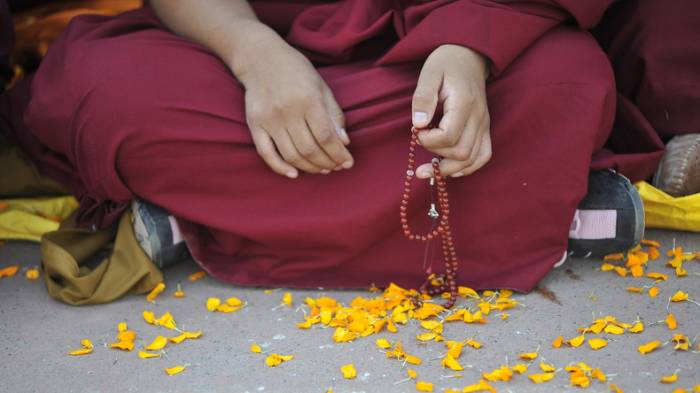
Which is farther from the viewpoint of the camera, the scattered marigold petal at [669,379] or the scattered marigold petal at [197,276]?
the scattered marigold petal at [197,276]

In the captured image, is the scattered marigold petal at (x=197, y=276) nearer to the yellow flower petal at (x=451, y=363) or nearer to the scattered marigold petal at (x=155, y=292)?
the scattered marigold petal at (x=155, y=292)

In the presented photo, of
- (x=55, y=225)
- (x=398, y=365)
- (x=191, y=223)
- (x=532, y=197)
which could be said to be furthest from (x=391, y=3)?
(x=55, y=225)

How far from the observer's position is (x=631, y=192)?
192 centimetres

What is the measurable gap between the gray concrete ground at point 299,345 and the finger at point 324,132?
33 cm

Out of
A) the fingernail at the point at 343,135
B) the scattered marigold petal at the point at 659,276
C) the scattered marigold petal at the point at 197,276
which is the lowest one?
the scattered marigold petal at the point at 197,276

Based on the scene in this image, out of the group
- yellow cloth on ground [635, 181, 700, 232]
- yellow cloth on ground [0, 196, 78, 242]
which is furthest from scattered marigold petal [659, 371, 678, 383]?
yellow cloth on ground [0, 196, 78, 242]

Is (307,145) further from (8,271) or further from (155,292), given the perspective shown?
(8,271)

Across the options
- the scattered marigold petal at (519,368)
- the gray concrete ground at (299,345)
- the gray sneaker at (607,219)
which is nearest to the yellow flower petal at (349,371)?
the gray concrete ground at (299,345)

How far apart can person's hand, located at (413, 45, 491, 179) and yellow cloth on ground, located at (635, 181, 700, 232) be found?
49cm

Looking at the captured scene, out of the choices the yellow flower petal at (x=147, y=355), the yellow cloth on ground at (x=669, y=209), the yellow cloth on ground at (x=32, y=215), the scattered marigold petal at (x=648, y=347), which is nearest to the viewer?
the scattered marigold petal at (x=648, y=347)

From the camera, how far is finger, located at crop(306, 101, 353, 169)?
176 centimetres

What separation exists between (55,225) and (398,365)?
108cm

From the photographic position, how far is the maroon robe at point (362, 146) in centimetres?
183

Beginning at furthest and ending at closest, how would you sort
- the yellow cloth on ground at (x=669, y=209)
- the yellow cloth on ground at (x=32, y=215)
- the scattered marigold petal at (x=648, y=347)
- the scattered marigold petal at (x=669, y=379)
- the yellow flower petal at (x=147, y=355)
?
the yellow cloth on ground at (x=32, y=215), the yellow cloth on ground at (x=669, y=209), the yellow flower petal at (x=147, y=355), the scattered marigold petal at (x=648, y=347), the scattered marigold petal at (x=669, y=379)
